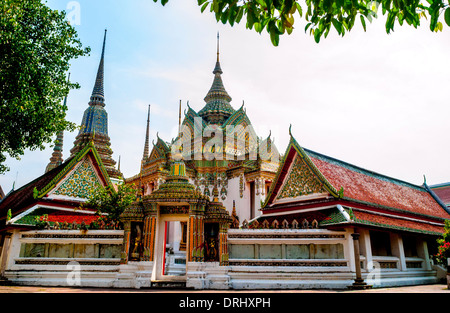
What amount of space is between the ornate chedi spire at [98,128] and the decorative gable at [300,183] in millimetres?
18539

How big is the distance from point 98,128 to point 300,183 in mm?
23946

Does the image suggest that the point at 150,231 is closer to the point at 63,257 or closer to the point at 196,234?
the point at 196,234

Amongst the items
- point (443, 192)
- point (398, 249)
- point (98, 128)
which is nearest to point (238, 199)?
point (398, 249)

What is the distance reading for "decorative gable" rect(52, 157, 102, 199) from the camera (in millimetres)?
13547

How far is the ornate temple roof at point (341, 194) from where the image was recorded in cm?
1227

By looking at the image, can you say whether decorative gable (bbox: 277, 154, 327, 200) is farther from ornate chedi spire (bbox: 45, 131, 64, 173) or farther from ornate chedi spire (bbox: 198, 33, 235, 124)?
ornate chedi spire (bbox: 45, 131, 64, 173)

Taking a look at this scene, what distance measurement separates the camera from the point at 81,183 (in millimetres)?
14133

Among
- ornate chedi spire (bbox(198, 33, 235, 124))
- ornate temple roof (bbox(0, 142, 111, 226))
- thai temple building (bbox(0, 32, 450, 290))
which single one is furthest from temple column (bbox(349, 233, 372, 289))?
ornate chedi spire (bbox(198, 33, 235, 124))

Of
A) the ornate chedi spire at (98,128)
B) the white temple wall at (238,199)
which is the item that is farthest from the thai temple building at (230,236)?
the ornate chedi spire at (98,128)

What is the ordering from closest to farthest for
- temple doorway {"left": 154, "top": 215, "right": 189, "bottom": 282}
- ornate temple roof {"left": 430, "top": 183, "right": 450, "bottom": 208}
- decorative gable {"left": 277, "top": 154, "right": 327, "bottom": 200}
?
temple doorway {"left": 154, "top": 215, "right": 189, "bottom": 282}, decorative gable {"left": 277, "top": 154, "right": 327, "bottom": 200}, ornate temple roof {"left": 430, "top": 183, "right": 450, "bottom": 208}

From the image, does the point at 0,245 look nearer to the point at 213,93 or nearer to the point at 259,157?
the point at 259,157

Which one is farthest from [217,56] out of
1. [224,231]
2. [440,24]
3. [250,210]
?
[440,24]

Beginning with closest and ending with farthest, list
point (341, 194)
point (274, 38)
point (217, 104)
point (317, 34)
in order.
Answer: point (274, 38), point (317, 34), point (341, 194), point (217, 104)

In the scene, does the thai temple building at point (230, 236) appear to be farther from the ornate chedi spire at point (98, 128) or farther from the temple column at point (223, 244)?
the ornate chedi spire at point (98, 128)
